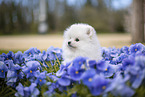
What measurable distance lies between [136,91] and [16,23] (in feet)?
70.8

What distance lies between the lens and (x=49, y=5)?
2466 centimetres

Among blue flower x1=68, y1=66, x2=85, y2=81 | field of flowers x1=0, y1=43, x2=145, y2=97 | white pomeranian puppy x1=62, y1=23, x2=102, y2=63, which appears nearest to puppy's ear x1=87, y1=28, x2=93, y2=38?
white pomeranian puppy x1=62, y1=23, x2=102, y2=63

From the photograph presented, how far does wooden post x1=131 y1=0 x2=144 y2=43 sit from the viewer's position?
6.36 metres

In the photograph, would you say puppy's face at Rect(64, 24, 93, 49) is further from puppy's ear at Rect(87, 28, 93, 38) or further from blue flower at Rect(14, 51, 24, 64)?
blue flower at Rect(14, 51, 24, 64)

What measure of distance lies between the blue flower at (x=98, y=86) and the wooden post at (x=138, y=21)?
581cm

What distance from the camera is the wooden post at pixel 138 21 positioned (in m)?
6.36

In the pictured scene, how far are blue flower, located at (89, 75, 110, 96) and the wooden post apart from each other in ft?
19.1

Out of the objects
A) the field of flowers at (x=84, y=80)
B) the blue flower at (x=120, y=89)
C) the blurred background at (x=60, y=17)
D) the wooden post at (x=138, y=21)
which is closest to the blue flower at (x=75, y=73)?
the field of flowers at (x=84, y=80)

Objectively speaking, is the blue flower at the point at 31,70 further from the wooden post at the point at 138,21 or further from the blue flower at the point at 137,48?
the wooden post at the point at 138,21

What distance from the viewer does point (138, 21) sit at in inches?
253

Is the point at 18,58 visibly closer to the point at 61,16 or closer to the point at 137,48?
the point at 137,48

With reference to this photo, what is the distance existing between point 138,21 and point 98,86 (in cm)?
592

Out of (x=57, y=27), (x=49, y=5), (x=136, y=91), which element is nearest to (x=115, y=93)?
(x=136, y=91)

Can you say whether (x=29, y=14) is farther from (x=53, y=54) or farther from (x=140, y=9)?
(x=53, y=54)
